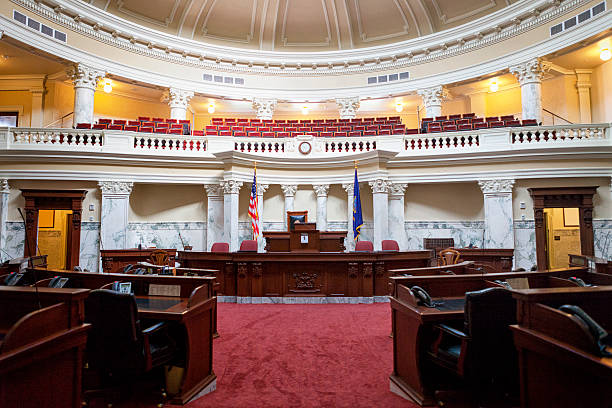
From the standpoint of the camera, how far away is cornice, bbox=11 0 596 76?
12.2 meters

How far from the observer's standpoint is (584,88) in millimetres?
13414

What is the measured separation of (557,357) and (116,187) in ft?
36.9

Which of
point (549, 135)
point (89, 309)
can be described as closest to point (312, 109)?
point (549, 135)

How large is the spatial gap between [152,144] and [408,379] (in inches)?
406

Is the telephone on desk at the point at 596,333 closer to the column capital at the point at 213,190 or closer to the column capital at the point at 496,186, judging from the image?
the column capital at the point at 496,186

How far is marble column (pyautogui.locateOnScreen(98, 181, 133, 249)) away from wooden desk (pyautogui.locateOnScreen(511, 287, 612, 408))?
10522 millimetres

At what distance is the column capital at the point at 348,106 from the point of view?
642 inches

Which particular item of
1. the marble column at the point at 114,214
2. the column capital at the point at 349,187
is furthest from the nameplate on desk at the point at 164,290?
the column capital at the point at 349,187

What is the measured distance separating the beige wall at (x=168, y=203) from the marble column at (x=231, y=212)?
151 centimetres

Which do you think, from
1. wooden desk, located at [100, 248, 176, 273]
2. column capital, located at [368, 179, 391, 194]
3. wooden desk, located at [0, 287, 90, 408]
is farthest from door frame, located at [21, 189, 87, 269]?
wooden desk, located at [0, 287, 90, 408]

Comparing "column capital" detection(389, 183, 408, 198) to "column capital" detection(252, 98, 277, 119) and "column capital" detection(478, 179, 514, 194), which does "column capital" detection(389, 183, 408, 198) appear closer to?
"column capital" detection(478, 179, 514, 194)

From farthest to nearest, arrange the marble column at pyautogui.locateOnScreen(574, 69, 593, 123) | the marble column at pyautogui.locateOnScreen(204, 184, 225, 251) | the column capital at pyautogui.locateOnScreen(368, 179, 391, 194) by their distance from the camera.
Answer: the marble column at pyautogui.locateOnScreen(574, 69, 593, 123)
the marble column at pyautogui.locateOnScreen(204, 184, 225, 251)
the column capital at pyautogui.locateOnScreen(368, 179, 391, 194)

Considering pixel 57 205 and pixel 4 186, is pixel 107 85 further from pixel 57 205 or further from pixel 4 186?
pixel 57 205

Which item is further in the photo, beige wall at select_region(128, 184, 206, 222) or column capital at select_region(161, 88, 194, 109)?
column capital at select_region(161, 88, 194, 109)
